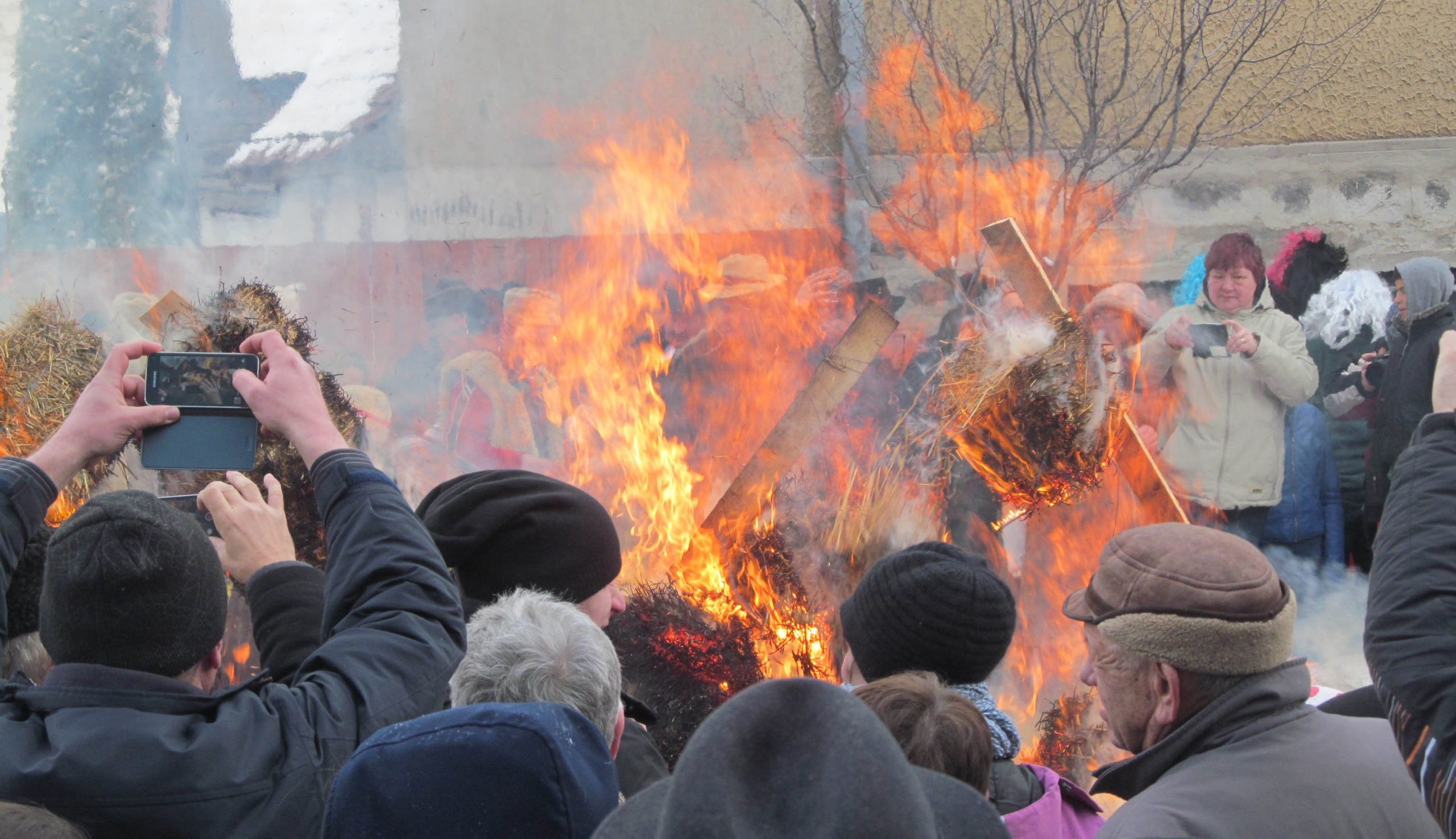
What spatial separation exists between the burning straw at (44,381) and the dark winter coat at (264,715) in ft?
11.2

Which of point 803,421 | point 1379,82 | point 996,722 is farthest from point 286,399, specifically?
point 1379,82

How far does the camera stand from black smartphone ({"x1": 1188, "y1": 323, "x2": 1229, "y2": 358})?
6.48m

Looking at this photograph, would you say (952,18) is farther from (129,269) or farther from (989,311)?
(129,269)

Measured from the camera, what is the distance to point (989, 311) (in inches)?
242

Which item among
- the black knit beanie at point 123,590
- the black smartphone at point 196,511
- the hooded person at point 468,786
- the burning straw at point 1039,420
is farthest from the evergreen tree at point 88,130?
the hooded person at point 468,786

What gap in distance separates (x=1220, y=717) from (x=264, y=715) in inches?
64.8

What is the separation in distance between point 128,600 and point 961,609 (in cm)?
Result: 162

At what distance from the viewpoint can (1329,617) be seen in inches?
254

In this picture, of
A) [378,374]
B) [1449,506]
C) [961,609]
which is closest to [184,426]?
[961,609]

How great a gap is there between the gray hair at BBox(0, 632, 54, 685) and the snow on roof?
5.79 metres

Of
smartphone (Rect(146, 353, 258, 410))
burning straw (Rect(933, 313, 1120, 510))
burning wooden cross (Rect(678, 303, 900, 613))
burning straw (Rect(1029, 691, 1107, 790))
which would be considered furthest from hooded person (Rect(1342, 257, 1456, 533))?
smartphone (Rect(146, 353, 258, 410))

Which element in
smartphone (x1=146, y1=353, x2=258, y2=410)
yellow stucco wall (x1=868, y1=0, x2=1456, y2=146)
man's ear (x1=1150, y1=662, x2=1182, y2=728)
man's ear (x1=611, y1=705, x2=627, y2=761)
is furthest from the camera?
yellow stucco wall (x1=868, y1=0, x2=1456, y2=146)

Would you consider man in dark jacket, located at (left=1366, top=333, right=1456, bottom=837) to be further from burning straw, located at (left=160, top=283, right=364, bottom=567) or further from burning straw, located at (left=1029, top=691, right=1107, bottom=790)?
burning straw, located at (left=1029, top=691, right=1107, bottom=790)

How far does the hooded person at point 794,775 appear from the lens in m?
0.95
